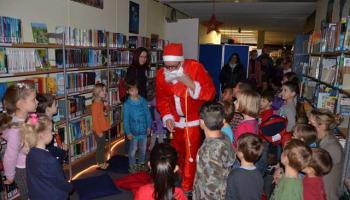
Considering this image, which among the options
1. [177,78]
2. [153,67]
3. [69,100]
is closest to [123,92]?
[69,100]

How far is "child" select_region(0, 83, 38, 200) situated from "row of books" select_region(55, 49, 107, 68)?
103 cm

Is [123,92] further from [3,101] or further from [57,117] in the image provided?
[3,101]

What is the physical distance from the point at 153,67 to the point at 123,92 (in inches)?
87.5

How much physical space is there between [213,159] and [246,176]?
261 millimetres

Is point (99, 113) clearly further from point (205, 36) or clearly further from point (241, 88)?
point (205, 36)

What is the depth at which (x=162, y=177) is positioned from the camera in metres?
1.70

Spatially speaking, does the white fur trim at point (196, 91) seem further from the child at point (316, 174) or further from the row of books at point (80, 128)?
the row of books at point (80, 128)

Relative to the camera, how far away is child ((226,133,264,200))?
2023 mm

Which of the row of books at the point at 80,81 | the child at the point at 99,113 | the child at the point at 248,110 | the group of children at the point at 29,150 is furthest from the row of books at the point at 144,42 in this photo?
the child at the point at 248,110

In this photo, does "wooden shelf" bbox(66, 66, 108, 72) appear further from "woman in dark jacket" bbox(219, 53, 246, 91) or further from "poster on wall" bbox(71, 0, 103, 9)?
"woman in dark jacket" bbox(219, 53, 246, 91)

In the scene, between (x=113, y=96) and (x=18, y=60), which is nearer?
(x=18, y=60)

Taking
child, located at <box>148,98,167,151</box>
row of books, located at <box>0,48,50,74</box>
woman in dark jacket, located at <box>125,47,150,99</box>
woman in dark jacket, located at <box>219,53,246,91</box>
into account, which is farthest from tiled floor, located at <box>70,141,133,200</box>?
woman in dark jacket, located at <box>219,53,246,91</box>

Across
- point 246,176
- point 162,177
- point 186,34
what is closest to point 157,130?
point 246,176

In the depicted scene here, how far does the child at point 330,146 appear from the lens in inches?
96.3
